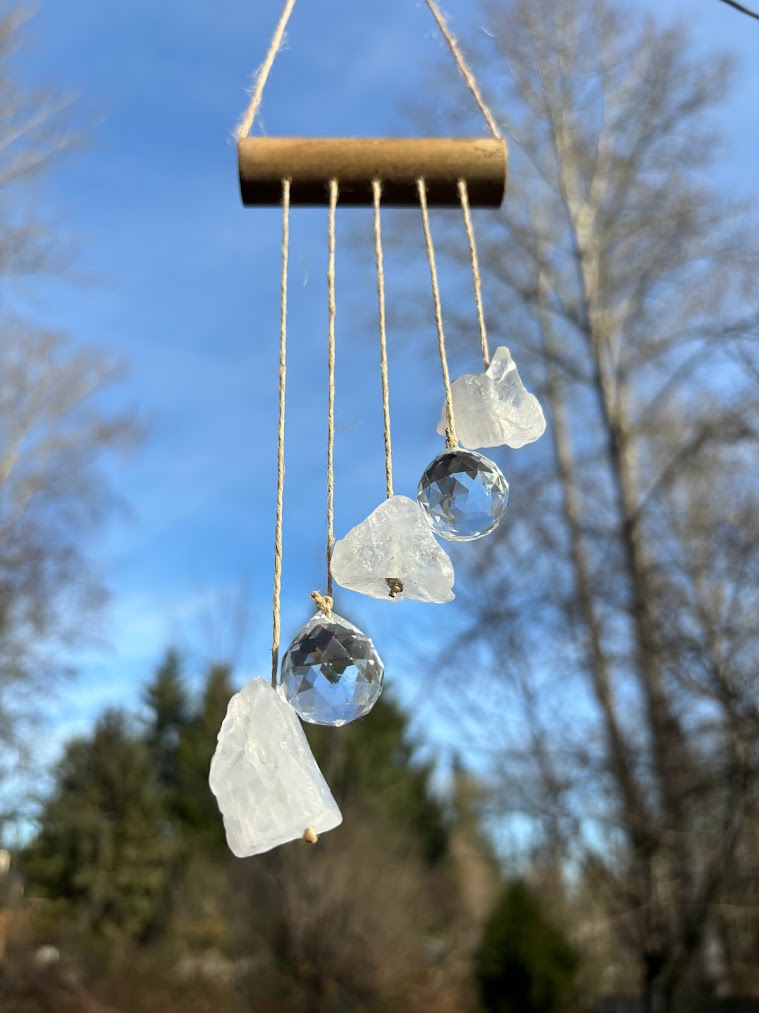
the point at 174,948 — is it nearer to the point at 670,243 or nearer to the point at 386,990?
the point at 386,990

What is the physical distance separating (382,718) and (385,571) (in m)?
11.9

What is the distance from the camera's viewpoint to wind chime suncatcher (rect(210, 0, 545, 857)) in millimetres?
659

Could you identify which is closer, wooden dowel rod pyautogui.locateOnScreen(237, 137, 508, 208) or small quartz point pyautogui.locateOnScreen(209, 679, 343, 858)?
small quartz point pyautogui.locateOnScreen(209, 679, 343, 858)

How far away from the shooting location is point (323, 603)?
0.76 m

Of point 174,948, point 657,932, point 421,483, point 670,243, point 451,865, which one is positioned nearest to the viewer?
point 421,483

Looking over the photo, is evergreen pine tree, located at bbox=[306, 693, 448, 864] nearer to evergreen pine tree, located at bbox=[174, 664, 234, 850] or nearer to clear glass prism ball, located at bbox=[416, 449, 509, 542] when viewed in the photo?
evergreen pine tree, located at bbox=[174, 664, 234, 850]

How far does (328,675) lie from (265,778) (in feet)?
0.28

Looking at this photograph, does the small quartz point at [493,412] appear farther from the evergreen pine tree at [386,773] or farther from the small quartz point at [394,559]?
the evergreen pine tree at [386,773]

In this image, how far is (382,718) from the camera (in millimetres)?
12281

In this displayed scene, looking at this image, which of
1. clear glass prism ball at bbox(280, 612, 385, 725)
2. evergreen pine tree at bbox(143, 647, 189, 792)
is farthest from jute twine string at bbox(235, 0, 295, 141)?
evergreen pine tree at bbox(143, 647, 189, 792)

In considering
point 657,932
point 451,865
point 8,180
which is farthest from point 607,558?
point 451,865

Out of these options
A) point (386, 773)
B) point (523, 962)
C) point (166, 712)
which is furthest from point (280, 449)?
point (166, 712)

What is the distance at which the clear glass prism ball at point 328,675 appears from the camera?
674 millimetres

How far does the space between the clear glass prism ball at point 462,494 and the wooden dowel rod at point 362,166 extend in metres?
0.30
